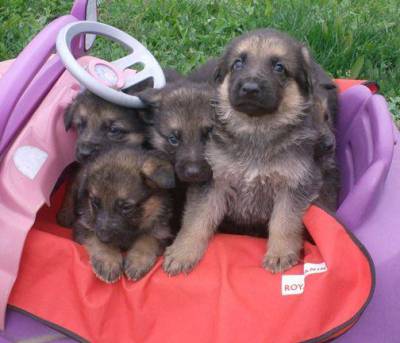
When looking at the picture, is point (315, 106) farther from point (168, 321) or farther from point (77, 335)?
point (77, 335)

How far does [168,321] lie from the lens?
2646 millimetres

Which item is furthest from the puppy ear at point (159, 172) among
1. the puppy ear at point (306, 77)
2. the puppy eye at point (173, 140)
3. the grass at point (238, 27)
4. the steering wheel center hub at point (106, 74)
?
the grass at point (238, 27)

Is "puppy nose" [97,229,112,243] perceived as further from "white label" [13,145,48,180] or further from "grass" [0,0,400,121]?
"grass" [0,0,400,121]

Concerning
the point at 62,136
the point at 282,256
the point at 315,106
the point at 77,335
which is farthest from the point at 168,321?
the point at 315,106

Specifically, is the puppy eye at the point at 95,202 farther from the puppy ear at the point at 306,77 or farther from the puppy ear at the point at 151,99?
the puppy ear at the point at 306,77

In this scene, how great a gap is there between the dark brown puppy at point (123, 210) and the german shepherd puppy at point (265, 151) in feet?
0.45

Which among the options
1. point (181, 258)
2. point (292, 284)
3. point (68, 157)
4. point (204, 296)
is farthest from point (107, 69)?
point (292, 284)

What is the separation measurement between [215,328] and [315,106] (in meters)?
1.44

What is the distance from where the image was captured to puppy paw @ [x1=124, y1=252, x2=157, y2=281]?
283cm

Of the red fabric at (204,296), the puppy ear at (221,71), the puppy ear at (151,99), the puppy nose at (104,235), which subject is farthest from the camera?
the puppy ear at (151,99)

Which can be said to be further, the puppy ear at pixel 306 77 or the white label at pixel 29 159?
the puppy ear at pixel 306 77

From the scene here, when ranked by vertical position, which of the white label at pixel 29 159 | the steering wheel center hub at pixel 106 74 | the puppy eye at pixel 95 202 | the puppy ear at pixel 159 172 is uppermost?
the steering wheel center hub at pixel 106 74

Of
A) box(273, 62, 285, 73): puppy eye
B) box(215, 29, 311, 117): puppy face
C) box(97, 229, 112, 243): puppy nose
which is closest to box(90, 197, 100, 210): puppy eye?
box(97, 229, 112, 243): puppy nose

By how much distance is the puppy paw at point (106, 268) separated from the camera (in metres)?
2.79
